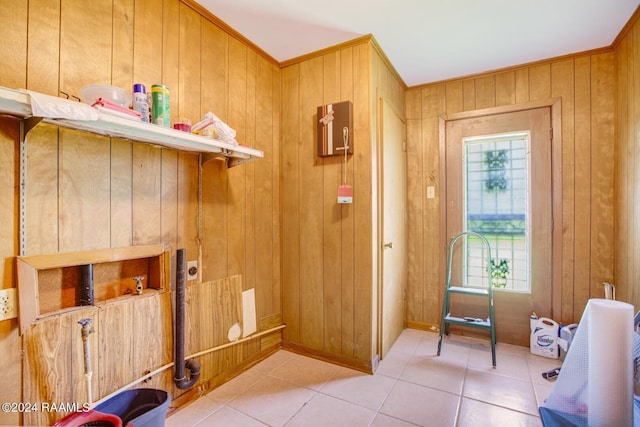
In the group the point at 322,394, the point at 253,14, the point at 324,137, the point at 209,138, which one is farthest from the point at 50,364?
the point at 253,14

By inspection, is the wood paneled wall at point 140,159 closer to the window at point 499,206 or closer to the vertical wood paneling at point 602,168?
the window at point 499,206

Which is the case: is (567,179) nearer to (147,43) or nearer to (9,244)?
(147,43)

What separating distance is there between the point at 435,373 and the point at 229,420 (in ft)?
4.83

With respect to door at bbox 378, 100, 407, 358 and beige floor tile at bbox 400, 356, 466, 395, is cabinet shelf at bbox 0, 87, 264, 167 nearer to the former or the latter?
door at bbox 378, 100, 407, 358

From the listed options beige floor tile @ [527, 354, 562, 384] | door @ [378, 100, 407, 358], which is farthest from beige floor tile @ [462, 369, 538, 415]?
door @ [378, 100, 407, 358]

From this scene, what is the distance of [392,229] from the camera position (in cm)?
264

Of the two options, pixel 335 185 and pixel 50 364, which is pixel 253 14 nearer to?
pixel 335 185

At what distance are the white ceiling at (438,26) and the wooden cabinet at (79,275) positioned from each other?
5.28 ft

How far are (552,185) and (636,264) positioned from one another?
0.82 m

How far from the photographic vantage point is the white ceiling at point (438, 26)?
74.3 inches

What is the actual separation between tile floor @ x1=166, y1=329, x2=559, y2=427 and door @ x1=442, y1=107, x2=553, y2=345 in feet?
1.53

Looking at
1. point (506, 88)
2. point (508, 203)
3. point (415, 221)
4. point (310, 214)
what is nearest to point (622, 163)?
point (508, 203)

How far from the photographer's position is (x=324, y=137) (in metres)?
2.36

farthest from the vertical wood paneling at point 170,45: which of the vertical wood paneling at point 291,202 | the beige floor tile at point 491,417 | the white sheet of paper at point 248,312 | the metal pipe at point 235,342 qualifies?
the beige floor tile at point 491,417
